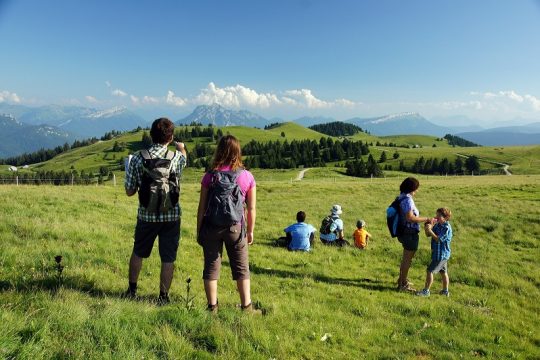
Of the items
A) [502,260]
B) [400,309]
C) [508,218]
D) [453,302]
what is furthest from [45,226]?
[508,218]

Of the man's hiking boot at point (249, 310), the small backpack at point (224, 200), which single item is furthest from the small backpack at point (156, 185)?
the man's hiking boot at point (249, 310)

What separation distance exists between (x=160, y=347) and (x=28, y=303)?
2.18 metres

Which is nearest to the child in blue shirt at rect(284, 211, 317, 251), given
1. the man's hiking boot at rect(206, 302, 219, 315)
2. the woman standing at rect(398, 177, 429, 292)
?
the woman standing at rect(398, 177, 429, 292)

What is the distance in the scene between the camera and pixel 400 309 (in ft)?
26.2

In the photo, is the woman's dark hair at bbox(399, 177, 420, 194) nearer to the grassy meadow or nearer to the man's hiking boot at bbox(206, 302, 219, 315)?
the grassy meadow

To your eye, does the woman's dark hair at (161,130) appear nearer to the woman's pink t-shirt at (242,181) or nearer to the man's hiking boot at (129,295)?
the woman's pink t-shirt at (242,181)

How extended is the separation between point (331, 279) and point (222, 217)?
5.81 metres

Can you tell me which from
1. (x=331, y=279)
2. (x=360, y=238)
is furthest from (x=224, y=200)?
(x=360, y=238)

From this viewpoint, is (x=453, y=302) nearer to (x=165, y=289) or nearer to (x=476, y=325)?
(x=476, y=325)

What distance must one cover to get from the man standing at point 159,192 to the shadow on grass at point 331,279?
4.27m

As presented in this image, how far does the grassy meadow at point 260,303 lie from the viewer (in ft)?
14.9

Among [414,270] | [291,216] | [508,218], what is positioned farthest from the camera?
[291,216]

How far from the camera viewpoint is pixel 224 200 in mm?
5590

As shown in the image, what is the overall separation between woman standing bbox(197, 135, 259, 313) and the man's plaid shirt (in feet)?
2.08
